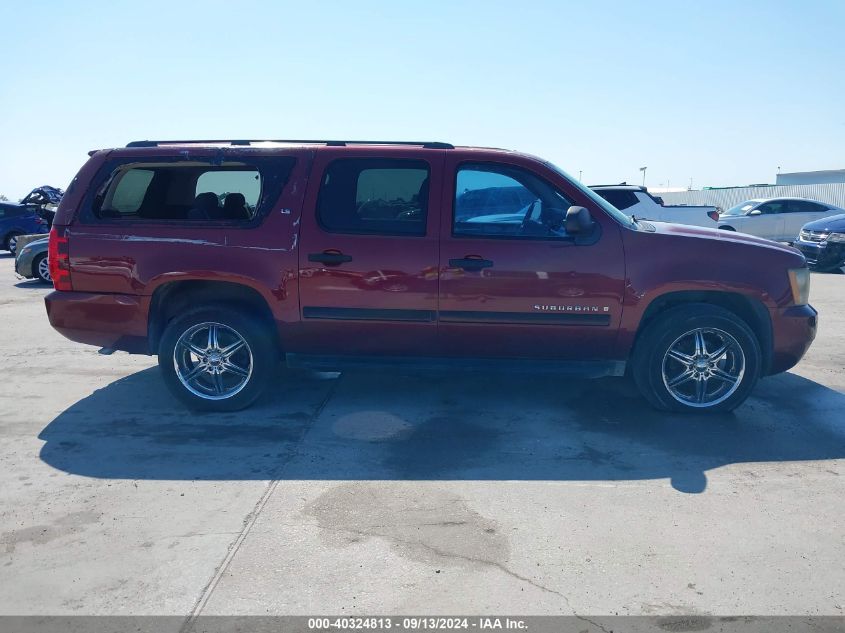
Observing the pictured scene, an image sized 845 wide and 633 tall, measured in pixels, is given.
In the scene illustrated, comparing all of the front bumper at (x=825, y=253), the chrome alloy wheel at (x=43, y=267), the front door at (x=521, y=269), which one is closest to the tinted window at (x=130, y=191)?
the front door at (x=521, y=269)

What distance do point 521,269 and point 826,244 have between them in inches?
496

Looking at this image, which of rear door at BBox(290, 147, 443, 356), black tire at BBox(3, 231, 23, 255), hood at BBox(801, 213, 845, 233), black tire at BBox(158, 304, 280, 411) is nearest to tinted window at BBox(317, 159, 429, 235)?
rear door at BBox(290, 147, 443, 356)

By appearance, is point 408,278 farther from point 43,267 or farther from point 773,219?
point 773,219

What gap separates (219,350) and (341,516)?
2127 mm

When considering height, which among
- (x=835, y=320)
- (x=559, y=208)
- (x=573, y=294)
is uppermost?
(x=559, y=208)

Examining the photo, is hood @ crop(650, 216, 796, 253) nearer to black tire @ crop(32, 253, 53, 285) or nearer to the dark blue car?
black tire @ crop(32, 253, 53, 285)

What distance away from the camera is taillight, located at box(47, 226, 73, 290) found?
17.1 feet

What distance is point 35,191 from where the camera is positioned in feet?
73.9

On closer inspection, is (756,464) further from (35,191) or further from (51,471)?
(35,191)

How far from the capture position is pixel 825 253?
14.9m

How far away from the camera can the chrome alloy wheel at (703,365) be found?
5.19 metres

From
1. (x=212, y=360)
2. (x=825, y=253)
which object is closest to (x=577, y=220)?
(x=212, y=360)

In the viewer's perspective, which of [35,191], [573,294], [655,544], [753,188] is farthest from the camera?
[753,188]

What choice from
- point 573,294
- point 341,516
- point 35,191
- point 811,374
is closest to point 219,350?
point 341,516
